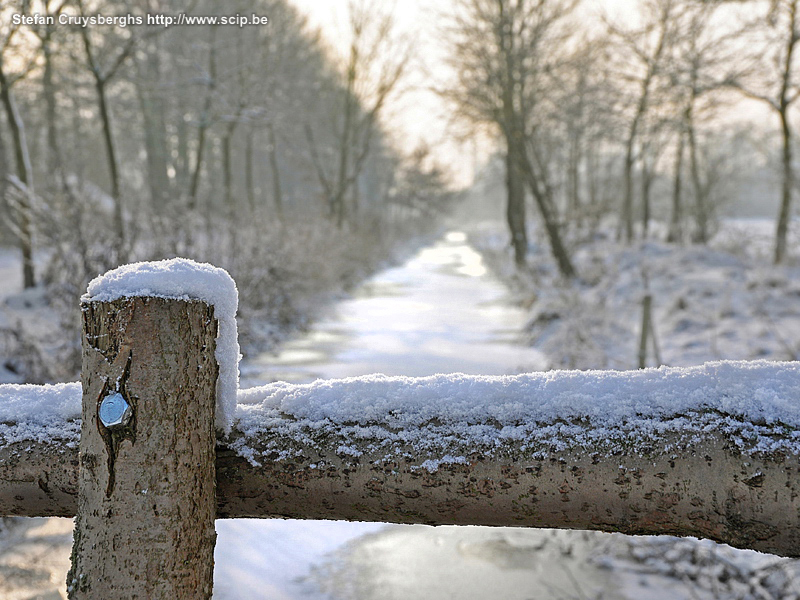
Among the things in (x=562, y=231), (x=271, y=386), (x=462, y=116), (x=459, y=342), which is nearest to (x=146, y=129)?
(x=462, y=116)

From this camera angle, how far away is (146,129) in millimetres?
19875

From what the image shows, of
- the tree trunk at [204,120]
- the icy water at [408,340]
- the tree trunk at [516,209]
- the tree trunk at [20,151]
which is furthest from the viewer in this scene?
the tree trunk at [516,209]

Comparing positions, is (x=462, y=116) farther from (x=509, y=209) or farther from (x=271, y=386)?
(x=271, y=386)

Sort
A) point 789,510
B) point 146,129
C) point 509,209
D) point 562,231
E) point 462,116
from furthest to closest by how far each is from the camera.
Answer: point 146,129 < point 509,209 < point 462,116 < point 562,231 < point 789,510

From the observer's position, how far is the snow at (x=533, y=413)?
1.03 metres

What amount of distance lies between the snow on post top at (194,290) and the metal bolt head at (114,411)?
161 mm

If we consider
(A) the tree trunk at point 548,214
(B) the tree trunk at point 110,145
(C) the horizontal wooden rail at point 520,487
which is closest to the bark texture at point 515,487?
(C) the horizontal wooden rail at point 520,487

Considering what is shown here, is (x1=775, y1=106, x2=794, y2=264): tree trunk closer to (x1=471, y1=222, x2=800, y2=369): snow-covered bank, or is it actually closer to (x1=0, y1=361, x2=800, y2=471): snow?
(x1=471, y1=222, x2=800, y2=369): snow-covered bank

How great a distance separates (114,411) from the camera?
3.25ft

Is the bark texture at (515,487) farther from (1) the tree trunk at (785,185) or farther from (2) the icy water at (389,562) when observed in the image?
(1) the tree trunk at (785,185)

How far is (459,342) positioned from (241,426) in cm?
696

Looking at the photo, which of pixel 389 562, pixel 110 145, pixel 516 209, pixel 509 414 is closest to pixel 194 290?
pixel 509 414

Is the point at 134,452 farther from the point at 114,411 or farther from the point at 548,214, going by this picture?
the point at 548,214

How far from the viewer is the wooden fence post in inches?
39.5
